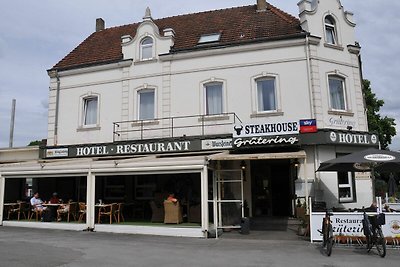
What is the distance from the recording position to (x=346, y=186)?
15.3 m

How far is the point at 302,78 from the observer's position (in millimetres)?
15508

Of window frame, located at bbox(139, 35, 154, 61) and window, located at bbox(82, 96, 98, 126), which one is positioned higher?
window frame, located at bbox(139, 35, 154, 61)

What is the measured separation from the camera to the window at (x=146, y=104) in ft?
57.6

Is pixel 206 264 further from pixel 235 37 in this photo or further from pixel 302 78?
pixel 235 37

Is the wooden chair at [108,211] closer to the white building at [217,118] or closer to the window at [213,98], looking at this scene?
the white building at [217,118]

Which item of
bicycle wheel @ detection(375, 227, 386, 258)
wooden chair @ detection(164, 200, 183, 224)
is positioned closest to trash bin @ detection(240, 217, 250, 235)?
wooden chair @ detection(164, 200, 183, 224)

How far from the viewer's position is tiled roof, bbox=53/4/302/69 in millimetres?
16859

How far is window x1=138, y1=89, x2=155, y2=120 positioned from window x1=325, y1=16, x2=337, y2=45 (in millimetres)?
8038

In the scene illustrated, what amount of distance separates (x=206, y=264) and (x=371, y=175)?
9.57m

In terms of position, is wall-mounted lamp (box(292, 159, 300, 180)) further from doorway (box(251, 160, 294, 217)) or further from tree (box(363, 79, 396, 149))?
tree (box(363, 79, 396, 149))

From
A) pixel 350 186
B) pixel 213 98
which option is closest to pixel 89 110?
pixel 213 98

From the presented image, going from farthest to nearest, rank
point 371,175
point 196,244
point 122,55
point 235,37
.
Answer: point 122,55
point 235,37
point 371,175
point 196,244

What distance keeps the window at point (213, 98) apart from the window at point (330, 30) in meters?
5.07

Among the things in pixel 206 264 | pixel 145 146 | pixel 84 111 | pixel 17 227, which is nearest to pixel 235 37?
pixel 145 146
